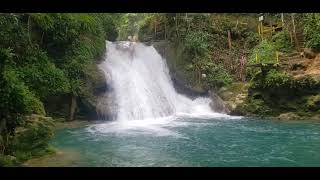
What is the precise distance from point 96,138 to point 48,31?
672cm

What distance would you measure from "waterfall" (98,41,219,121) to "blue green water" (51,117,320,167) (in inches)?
81.6

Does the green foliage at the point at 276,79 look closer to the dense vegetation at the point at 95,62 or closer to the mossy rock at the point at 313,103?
the dense vegetation at the point at 95,62

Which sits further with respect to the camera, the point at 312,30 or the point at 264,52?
the point at 264,52

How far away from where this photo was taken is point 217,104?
74.8 ft

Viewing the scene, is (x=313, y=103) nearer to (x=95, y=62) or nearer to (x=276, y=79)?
(x=276, y=79)

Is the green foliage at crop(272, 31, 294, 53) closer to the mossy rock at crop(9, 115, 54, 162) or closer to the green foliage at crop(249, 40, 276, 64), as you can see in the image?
the green foliage at crop(249, 40, 276, 64)

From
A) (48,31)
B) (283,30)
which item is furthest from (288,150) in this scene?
(283,30)

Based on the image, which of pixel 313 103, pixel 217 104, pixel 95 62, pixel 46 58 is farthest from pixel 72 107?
pixel 313 103

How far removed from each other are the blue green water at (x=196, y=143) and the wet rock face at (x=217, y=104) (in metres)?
2.73

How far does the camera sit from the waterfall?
2122 cm

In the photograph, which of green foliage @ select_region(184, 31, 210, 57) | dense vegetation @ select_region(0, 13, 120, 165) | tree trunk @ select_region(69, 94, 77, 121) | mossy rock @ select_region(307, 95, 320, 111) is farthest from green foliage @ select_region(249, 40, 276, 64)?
tree trunk @ select_region(69, 94, 77, 121)

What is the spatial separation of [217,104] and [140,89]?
412cm
